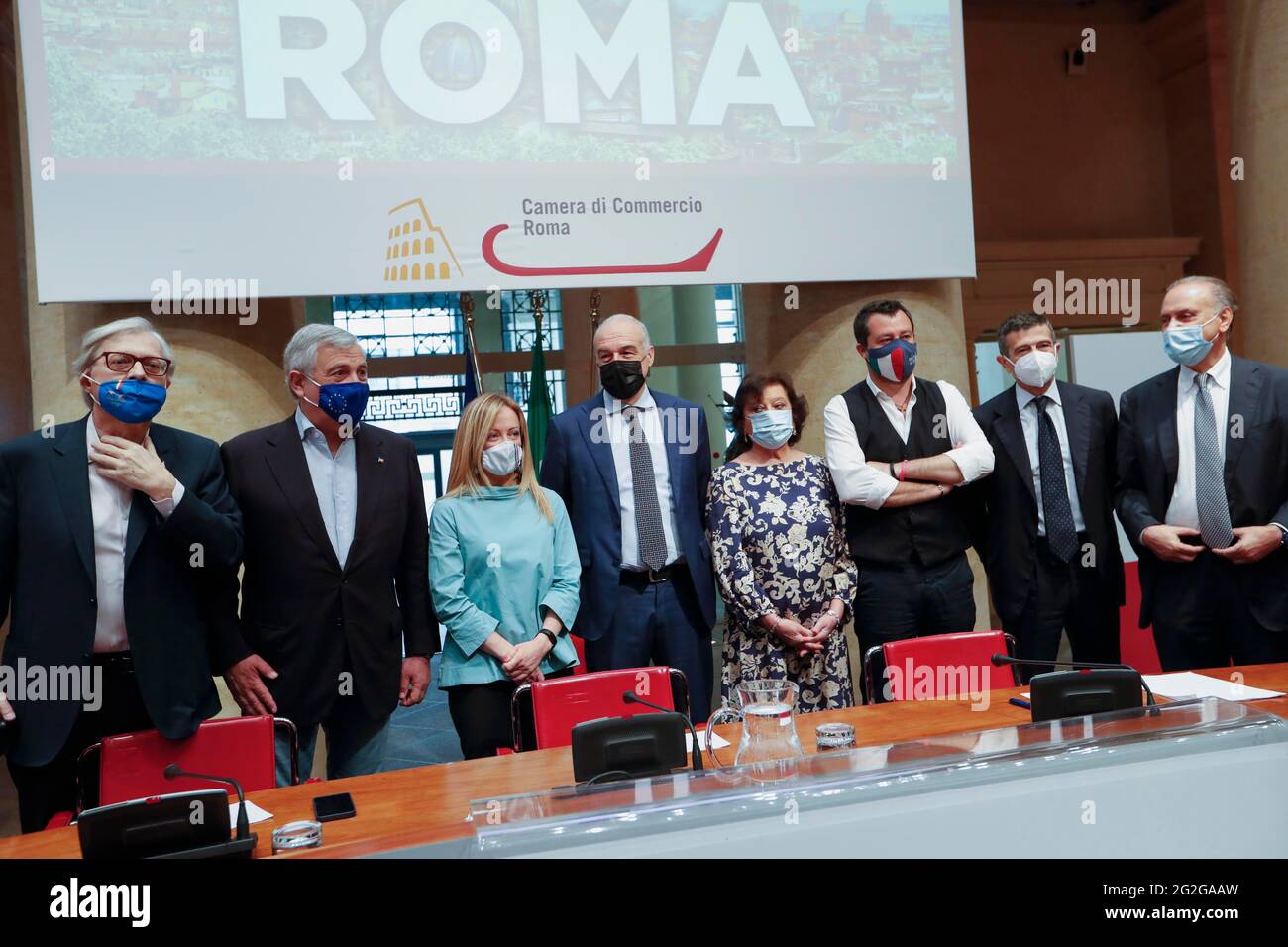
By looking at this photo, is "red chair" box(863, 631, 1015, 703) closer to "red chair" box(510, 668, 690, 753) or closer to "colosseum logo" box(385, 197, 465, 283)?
"red chair" box(510, 668, 690, 753)

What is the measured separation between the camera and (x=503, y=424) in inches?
118

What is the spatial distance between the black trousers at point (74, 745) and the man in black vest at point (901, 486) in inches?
82.4

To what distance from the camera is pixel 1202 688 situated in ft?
7.43

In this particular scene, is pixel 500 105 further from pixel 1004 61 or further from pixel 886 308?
pixel 1004 61

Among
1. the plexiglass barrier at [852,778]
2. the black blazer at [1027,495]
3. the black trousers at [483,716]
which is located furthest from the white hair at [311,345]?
the black blazer at [1027,495]

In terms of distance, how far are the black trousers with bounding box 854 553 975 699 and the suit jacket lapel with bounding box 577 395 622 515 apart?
861mm

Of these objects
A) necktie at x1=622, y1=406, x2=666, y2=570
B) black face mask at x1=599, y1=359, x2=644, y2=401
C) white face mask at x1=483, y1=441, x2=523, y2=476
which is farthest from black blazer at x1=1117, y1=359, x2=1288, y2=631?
white face mask at x1=483, y1=441, x2=523, y2=476

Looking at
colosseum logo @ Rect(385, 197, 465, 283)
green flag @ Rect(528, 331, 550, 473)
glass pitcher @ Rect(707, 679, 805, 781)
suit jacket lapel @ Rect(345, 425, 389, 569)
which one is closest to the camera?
glass pitcher @ Rect(707, 679, 805, 781)

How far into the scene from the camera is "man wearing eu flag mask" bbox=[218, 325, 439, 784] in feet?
8.89

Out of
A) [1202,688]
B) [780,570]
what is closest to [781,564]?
[780,570]

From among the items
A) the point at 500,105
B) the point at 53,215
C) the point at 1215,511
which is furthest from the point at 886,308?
the point at 53,215

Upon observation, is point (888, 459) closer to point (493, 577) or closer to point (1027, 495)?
point (1027, 495)

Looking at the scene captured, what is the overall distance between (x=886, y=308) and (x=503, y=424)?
1343 mm

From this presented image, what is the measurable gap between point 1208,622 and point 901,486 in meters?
1.00
